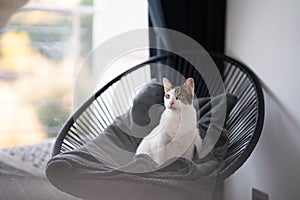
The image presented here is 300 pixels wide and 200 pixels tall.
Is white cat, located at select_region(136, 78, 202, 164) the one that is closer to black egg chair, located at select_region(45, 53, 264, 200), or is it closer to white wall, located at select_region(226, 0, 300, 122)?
black egg chair, located at select_region(45, 53, 264, 200)

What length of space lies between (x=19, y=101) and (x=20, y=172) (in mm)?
607

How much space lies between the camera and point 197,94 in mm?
2104

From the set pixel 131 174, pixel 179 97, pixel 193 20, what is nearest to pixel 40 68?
pixel 193 20

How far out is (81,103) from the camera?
6.82ft

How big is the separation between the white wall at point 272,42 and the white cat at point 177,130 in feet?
1.28

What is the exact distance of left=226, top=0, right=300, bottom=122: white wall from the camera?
1.56m

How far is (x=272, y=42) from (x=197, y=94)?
53 cm

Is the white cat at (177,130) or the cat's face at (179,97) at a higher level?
the cat's face at (179,97)

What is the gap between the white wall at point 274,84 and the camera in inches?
61.8

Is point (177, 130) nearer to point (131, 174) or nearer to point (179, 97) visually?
point (179, 97)

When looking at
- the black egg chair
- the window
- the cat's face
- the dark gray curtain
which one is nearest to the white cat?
the cat's face

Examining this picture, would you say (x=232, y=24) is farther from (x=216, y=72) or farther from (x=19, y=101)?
(x=19, y=101)

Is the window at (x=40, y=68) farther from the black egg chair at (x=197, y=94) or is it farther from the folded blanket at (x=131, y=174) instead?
the folded blanket at (x=131, y=174)

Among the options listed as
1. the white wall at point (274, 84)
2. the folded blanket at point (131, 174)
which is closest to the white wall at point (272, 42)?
the white wall at point (274, 84)
